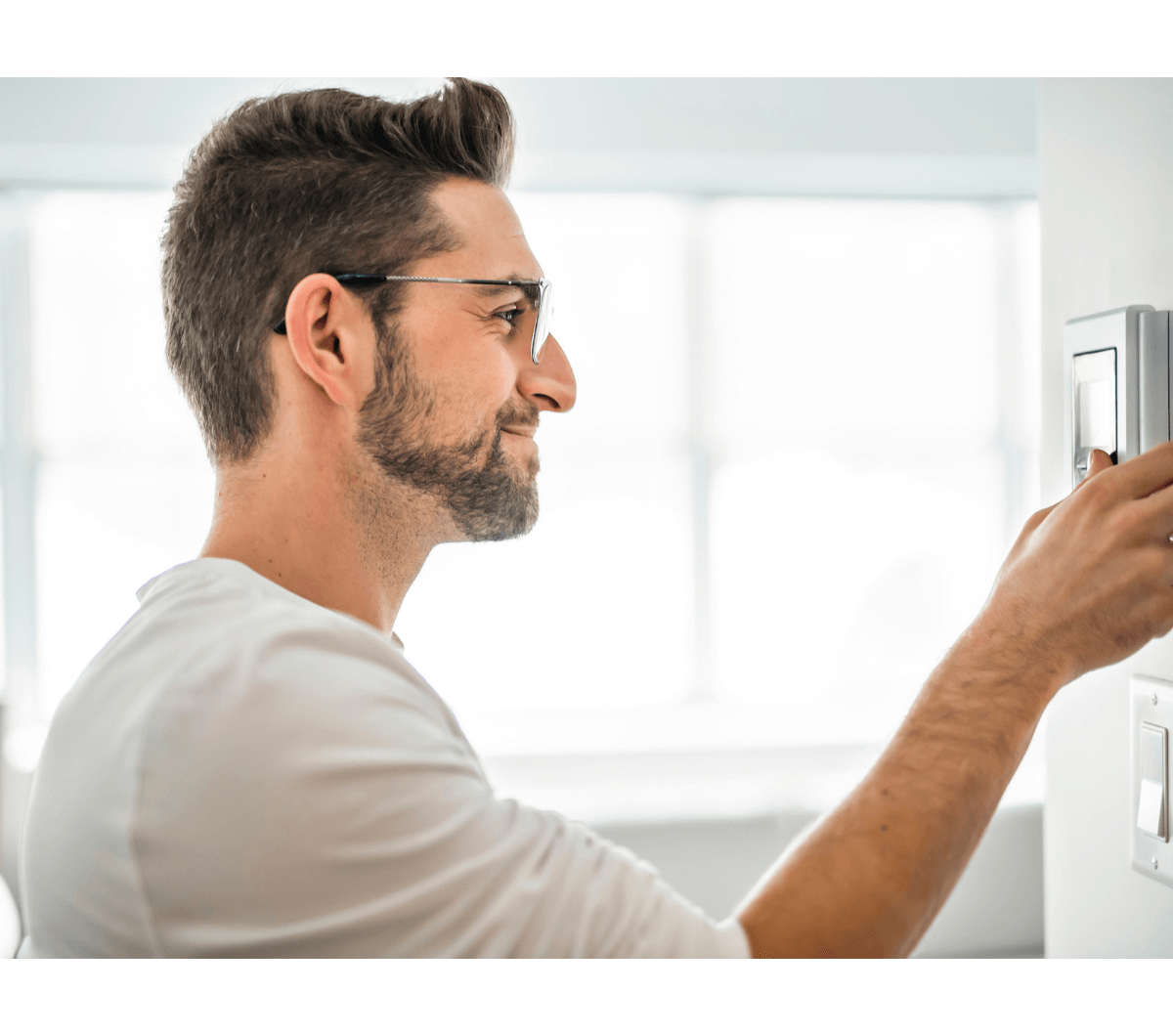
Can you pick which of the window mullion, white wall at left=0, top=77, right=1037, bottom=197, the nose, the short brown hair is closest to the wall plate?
the nose

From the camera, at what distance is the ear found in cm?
69

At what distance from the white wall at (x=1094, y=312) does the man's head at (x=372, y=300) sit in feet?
1.45

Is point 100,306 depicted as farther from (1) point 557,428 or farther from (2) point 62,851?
(2) point 62,851

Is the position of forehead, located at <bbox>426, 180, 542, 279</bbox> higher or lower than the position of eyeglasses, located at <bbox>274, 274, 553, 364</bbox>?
higher

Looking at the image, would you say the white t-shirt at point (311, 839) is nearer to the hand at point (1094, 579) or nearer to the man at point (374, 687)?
the man at point (374, 687)

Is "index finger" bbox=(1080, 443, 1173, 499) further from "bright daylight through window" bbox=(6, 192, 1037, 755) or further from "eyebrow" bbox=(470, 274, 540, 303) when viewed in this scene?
"bright daylight through window" bbox=(6, 192, 1037, 755)

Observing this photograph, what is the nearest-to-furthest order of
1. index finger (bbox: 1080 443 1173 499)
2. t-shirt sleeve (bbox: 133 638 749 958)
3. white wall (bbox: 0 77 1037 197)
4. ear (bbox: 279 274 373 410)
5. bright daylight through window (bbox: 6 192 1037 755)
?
1. t-shirt sleeve (bbox: 133 638 749 958)
2. index finger (bbox: 1080 443 1173 499)
3. ear (bbox: 279 274 373 410)
4. white wall (bbox: 0 77 1037 197)
5. bright daylight through window (bbox: 6 192 1037 755)

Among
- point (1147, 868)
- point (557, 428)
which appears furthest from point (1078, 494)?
point (557, 428)

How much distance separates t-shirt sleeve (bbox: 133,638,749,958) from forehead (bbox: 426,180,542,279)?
1.24ft

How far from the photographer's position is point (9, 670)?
8.80 ft

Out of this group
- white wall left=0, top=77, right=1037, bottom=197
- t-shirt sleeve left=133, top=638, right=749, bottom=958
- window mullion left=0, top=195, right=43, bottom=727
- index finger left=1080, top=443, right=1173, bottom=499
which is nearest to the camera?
t-shirt sleeve left=133, top=638, right=749, bottom=958

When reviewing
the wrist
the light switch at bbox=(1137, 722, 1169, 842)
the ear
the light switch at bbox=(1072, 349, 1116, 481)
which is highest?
the ear

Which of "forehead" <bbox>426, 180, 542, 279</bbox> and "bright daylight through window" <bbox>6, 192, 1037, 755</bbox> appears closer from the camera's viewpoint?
"forehead" <bbox>426, 180, 542, 279</bbox>

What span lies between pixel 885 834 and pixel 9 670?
290 cm
